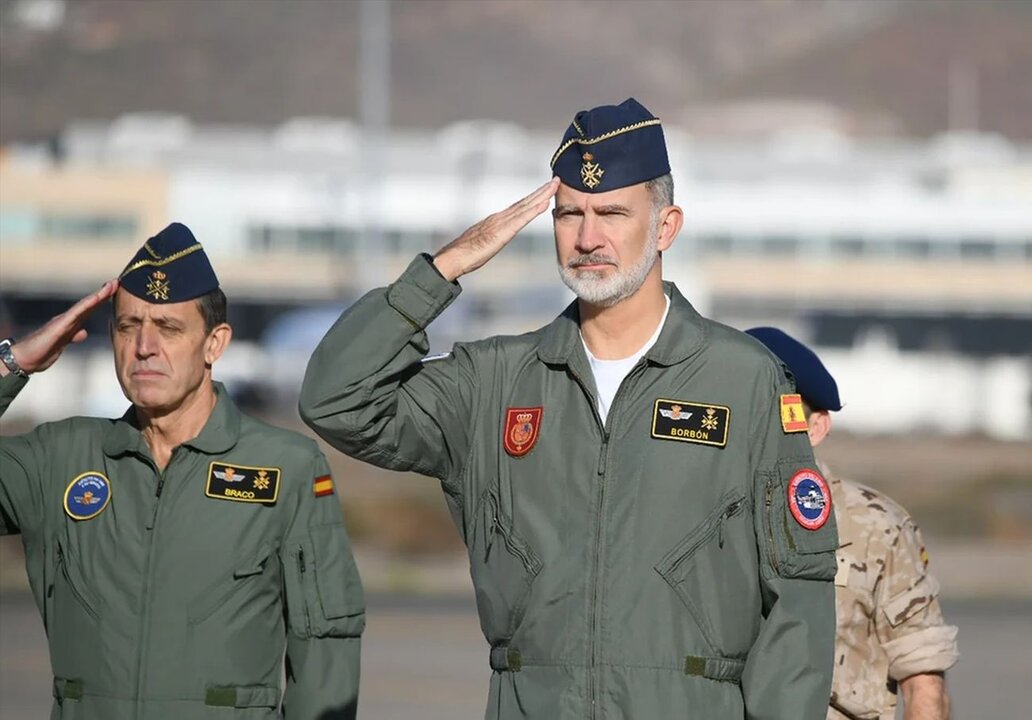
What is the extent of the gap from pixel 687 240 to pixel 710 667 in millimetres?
95679

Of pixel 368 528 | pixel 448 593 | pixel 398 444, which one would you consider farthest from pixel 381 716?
pixel 368 528

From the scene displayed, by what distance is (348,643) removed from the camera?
5352 mm

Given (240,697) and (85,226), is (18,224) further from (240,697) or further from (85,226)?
(240,697)

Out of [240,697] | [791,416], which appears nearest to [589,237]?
[791,416]

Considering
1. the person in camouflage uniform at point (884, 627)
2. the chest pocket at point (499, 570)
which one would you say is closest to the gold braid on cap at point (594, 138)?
the chest pocket at point (499, 570)

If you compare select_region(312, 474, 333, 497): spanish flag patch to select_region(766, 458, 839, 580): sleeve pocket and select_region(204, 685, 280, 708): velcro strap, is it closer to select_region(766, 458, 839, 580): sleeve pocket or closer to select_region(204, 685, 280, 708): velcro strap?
select_region(204, 685, 280, 708): velcro strap

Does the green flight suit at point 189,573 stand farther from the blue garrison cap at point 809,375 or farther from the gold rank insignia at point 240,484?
the blue garrison cap at point 809,375

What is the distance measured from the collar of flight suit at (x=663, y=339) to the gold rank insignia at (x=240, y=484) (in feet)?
3.78

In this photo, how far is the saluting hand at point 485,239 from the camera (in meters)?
4.39

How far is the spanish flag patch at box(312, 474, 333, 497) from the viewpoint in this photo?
545 cm

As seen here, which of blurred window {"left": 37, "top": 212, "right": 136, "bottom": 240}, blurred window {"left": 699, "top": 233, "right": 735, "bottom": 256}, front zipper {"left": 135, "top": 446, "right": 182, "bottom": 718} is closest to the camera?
front zipper {"left": 135, "top": 446, "right": 182, "bottom": 718}

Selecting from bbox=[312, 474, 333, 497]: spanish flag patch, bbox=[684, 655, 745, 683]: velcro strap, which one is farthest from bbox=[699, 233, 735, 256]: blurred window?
bbox=[684, 655, 745, 683]: velcro strap

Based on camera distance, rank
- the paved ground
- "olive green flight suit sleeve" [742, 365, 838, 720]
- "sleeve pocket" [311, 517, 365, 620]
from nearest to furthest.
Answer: "olive green flight suit sleeve" [742, 365, 838, 720] < "sleeve pocket" [311, 517, 365, 620] < the paved ground

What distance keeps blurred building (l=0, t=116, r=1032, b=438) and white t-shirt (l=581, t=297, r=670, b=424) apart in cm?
8819
